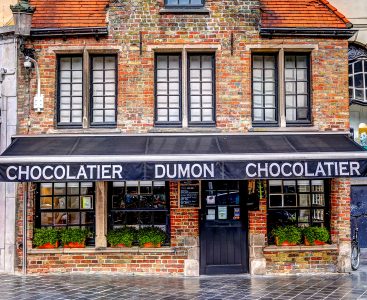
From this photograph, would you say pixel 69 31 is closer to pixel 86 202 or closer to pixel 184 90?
pixel 184 90

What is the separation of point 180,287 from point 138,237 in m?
1.73

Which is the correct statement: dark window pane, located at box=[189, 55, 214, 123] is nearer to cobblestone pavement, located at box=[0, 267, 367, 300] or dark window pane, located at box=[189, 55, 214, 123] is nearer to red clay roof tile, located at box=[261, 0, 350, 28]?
red clay roof tile, located at box=[261, 0, 350, 28]

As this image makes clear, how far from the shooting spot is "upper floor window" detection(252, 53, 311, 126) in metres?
11.6

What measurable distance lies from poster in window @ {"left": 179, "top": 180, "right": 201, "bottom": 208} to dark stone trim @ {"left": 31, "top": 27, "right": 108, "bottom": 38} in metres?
4.02

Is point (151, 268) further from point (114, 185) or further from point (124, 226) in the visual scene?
point (114, 185)

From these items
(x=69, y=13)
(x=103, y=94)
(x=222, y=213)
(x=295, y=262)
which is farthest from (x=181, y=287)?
(x=69, y=13)

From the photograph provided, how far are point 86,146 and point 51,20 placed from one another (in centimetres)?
333

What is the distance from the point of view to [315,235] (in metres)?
11.1

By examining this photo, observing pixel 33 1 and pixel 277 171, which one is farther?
pixel 33 1

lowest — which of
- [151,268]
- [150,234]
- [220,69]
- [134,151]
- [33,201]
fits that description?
[151,268]

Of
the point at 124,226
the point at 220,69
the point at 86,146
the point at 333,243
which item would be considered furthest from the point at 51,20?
the point at 333,243

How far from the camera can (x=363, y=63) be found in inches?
547

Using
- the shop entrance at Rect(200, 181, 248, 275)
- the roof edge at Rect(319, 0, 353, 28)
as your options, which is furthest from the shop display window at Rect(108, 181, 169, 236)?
the roof edge at Rect(319, 0, 353, 28)

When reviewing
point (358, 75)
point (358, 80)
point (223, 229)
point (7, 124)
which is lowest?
point (223, 229)
